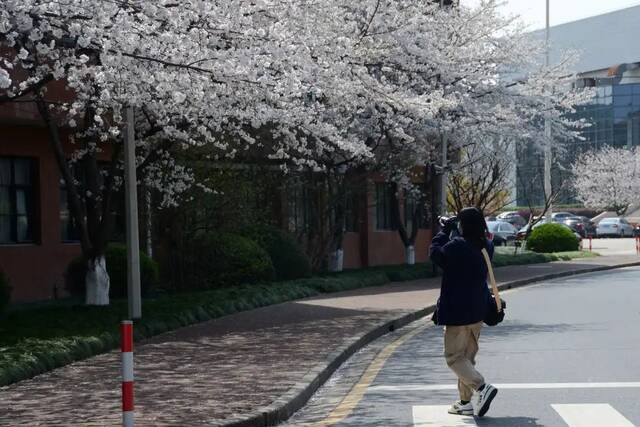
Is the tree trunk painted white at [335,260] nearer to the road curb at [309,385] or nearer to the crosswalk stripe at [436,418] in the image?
the road curb at [309,385]

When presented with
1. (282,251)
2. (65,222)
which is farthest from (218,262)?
(65,222)

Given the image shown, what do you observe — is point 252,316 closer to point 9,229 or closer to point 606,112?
point 9,229

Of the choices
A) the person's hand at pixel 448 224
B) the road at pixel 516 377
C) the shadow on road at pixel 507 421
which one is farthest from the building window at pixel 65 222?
the shadow on road at pixel 507 421

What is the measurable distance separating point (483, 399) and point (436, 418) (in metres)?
0.43

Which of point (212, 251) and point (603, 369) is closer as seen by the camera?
point (603, 369)

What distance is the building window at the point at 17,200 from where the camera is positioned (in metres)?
24.0

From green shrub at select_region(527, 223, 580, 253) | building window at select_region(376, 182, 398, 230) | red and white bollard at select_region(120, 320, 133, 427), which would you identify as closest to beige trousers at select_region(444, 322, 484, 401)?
red and white bollard at select_region(120, 320, 133, 427)

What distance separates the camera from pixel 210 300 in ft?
66.8

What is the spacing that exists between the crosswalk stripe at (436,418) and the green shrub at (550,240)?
3775 centimetres

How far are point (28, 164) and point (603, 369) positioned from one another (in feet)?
49.3

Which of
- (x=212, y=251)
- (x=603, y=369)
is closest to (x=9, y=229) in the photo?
(x=212, y=251)

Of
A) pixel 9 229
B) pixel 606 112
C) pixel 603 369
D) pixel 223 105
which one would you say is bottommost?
pixel 603 369

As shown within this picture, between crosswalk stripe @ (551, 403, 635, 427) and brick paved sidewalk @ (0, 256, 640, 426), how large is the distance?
255 centimetres

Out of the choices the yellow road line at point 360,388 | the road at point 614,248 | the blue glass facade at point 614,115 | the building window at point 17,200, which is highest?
the blue glass facade at point 614,115
